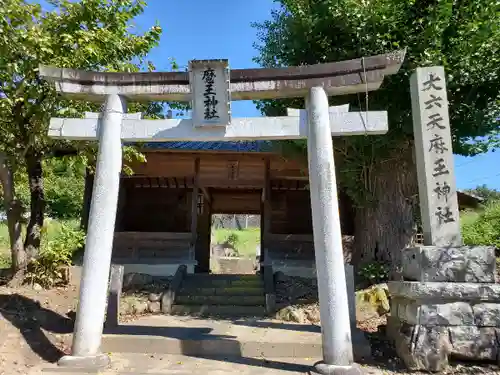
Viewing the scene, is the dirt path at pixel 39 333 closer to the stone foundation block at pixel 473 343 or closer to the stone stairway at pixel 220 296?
the stone foundation block at pixel 473 343

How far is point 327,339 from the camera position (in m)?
5.16

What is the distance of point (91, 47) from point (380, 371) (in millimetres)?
7110

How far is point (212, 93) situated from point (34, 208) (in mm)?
4800

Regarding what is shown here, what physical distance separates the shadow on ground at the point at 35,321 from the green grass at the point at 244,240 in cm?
2399

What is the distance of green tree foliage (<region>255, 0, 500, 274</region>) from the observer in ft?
24.1

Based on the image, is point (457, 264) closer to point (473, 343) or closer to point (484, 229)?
point (473, 343)

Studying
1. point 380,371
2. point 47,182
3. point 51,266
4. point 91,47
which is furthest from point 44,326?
point 47,182

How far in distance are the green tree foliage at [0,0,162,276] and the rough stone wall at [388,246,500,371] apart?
660 cm

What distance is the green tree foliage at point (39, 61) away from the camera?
684cm

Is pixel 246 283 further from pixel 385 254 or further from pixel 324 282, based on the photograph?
pixel 324 282

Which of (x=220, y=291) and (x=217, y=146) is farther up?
(x=217, y=146)

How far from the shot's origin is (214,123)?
5910 mm

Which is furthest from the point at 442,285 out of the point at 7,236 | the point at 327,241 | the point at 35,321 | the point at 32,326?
the point at 7,236

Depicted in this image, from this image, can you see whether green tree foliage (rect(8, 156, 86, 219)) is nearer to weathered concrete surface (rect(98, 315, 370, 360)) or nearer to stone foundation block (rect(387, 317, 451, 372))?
weathered concrete surface (rect(98, 315, 370, 360))
